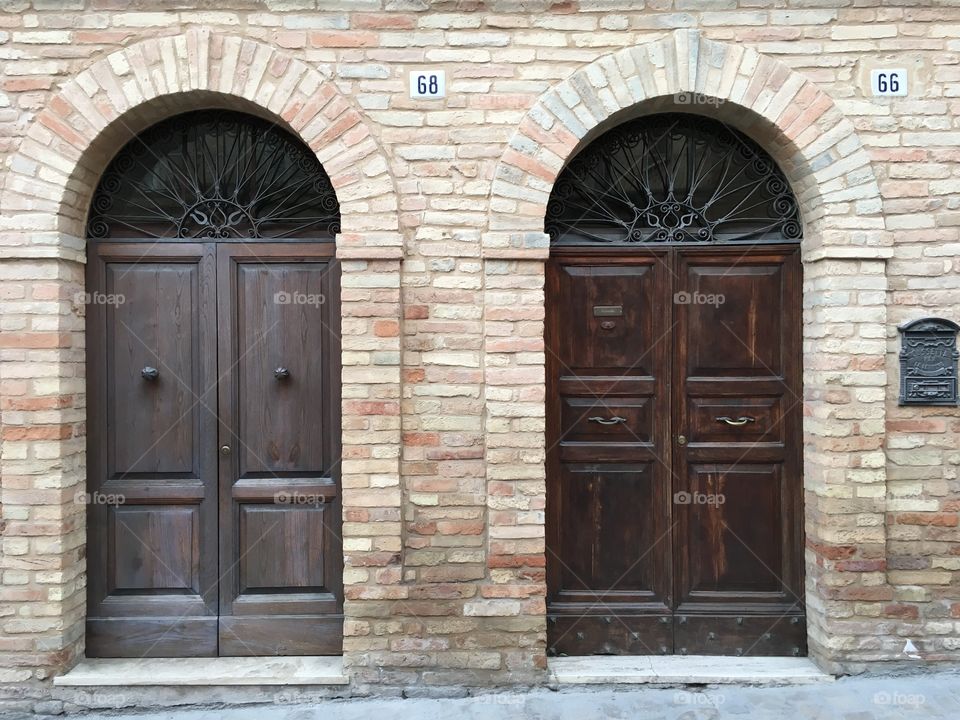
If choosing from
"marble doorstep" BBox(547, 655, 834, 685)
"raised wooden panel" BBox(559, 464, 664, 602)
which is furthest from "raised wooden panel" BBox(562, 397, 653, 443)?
"marble doorstep" BBox(547, 655, 834, 685)

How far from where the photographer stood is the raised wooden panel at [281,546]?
14.4ft

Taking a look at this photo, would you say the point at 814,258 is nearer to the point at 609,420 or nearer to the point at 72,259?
the point at 609,420

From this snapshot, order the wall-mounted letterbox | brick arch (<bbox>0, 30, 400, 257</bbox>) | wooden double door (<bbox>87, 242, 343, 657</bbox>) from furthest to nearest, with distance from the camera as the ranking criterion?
1. wooden double door (<bbox>87, 242, 343, 657</bbox>)
2. the wall-mounted letterbox
3. brick arch (<bbox>0, 30, 400, 257</bbox>)

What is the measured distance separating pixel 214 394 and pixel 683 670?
315 cm

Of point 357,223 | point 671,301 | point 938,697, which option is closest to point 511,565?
point 671,301

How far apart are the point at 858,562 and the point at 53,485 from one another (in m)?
4.51

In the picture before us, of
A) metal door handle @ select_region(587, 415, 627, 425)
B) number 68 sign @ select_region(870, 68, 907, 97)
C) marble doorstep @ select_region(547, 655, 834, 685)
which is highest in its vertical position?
number 68 sign @ select_region(870, 68, 907, 97)

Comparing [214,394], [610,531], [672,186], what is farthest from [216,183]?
[610,531]

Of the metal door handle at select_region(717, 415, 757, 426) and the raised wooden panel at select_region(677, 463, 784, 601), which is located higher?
the metal door handle at select_region(717, 415, 757, 426)

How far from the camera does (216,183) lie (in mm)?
4371

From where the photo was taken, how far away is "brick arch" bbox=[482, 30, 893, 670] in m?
4.09

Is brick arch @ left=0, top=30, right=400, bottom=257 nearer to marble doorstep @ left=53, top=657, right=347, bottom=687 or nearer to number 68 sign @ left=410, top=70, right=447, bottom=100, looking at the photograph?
number 68 sign @ left=410, top=70, right=447, bottom=100

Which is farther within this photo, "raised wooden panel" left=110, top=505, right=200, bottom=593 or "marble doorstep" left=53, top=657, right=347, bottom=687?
"raised wooden panel" left=110, top=505, right=200, bottom=593

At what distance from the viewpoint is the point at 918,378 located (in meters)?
4.16
